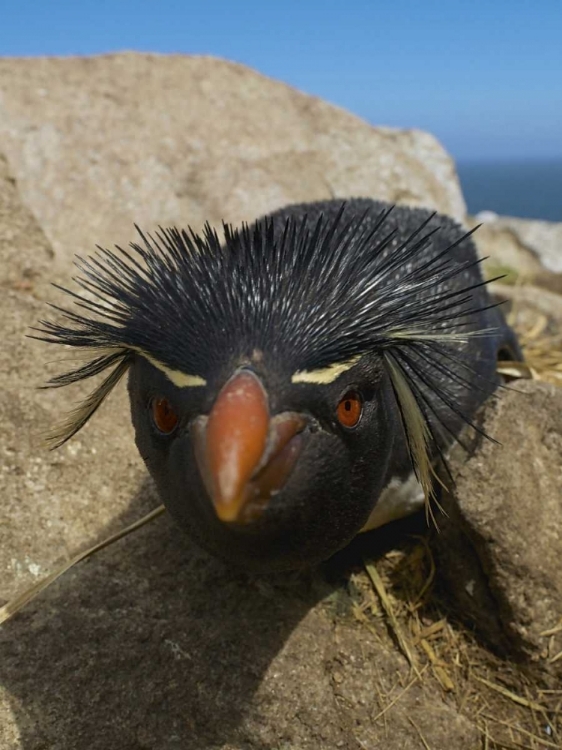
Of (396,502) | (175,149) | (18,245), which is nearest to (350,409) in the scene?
(396,502)

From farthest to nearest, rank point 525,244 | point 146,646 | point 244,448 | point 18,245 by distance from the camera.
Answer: point 525,244
point 18,245
point 146,646
point 244,448

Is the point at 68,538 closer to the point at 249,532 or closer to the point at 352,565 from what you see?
the point at 352,565

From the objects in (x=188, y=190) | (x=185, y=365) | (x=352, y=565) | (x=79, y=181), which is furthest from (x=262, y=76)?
(x=185, y=365)

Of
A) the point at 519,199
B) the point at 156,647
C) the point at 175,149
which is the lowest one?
the point at 519,199

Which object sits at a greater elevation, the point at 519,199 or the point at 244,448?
the point at 244,448

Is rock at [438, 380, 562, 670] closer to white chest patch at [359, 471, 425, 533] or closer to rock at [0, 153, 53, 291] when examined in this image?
white chest patch at [359, 471, 425, 533]

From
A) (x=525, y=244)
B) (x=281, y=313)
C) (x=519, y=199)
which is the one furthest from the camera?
(x=519, y=199)

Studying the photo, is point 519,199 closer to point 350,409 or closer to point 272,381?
point 350,409
